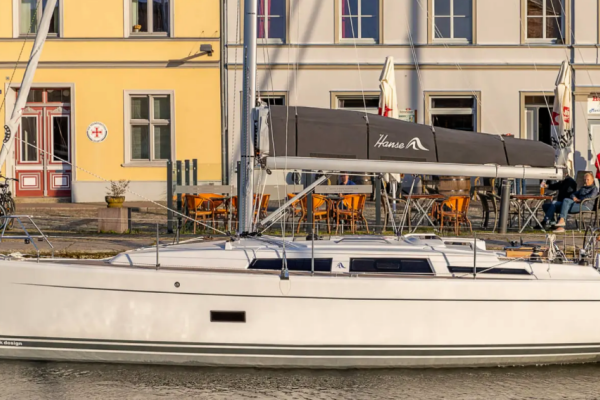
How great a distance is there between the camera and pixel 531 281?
29.6 feet

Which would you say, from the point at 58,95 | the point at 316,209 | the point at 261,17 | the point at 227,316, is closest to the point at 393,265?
the point at 227,316

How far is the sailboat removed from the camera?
8938 mm

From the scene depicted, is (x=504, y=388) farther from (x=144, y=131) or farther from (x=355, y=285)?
(x=144, y=131)

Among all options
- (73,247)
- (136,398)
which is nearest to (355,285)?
(136,398)

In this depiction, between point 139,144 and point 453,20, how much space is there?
8.80 m

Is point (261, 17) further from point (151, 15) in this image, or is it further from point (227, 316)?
point (227, 316)

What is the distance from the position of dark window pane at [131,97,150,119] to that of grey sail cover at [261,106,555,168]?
48.0ft

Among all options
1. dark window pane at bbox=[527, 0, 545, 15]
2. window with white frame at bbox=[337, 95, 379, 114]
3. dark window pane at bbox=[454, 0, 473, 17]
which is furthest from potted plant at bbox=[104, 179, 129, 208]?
dark window pane at bbox=[527, 0, 545, 15]

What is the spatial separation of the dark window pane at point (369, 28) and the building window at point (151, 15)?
202 inches

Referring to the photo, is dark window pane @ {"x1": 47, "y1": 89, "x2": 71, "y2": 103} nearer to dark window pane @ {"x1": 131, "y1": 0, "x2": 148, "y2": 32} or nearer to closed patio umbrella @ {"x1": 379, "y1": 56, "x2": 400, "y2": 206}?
dark window pane @ {"x1": 131, "y1": 0, "x2": 148, "y2": 32}

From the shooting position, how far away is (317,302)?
29.2ft

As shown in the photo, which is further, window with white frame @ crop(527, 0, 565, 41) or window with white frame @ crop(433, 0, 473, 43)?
window with white frame @ crop(527, 0, 565, 41)

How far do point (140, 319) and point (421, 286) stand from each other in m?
2.78

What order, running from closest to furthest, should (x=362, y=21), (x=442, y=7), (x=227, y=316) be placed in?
(x=227, y=316) < (x=362, y=21) < (x=442, y=7)
